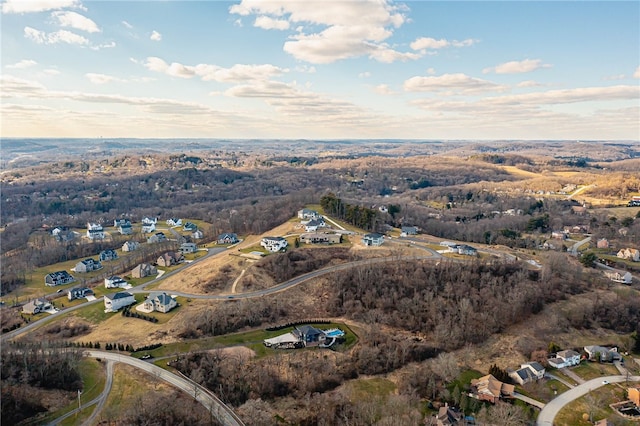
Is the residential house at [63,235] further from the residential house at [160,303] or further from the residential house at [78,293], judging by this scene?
the residential house at [160,303]

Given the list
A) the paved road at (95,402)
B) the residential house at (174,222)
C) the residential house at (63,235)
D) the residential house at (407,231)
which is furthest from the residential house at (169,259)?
the residential house at (407,231)

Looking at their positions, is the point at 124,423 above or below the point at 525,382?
above

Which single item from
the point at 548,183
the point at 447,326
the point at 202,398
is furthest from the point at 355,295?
the point at 548,183

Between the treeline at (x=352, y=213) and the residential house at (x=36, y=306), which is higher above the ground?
the treeline at (x=352, y=213)

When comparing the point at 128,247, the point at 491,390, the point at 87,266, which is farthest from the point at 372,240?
the point at 128,247

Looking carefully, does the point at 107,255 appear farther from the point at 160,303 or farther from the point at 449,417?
the point at 449,417

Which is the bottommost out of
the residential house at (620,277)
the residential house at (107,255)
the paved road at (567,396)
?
the paved road at (567,396)

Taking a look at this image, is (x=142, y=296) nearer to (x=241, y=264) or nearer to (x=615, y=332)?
(x=241, y=264)
